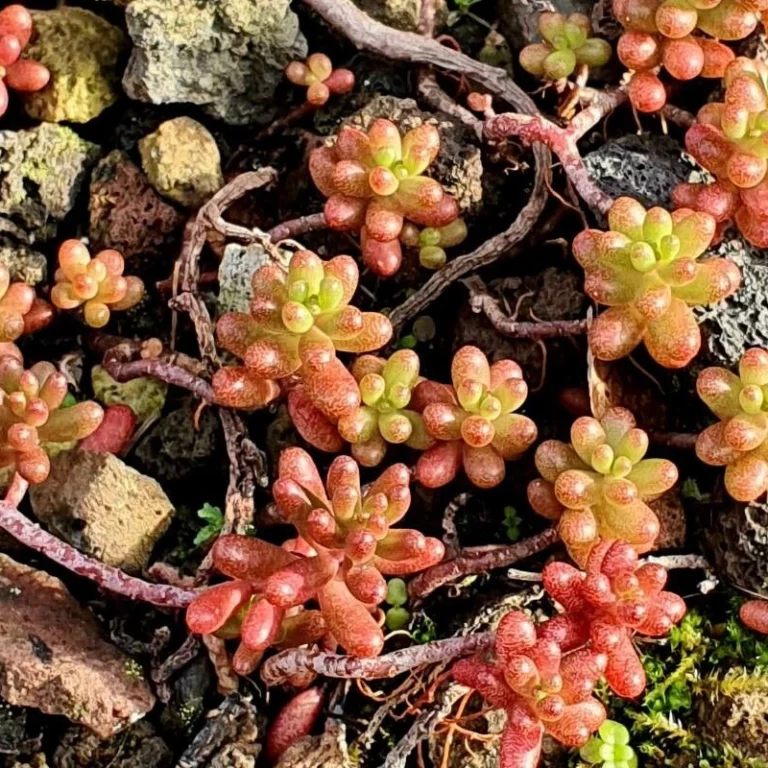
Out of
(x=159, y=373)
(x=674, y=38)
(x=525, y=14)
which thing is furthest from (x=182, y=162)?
(x=674, y=38)

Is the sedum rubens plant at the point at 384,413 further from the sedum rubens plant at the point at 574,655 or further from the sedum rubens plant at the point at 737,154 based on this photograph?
the sedum rubens plant at the point at 737,154

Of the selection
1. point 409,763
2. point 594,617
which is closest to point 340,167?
point 594,617

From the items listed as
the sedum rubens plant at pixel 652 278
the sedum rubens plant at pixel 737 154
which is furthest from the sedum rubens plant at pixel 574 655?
the sedum rubens plant at pixel 737 154

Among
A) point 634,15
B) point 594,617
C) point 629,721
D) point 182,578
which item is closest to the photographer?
point 594,617

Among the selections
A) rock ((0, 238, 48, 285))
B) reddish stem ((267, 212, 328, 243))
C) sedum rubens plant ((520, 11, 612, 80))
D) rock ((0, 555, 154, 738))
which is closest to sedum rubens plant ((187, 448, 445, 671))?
rock ((0, 555, 154, 738))

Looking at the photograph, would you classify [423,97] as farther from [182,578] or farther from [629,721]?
[629,721]

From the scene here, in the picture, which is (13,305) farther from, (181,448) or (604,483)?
(604,483)

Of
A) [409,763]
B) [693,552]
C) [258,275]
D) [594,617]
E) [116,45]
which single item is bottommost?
[409,763]
